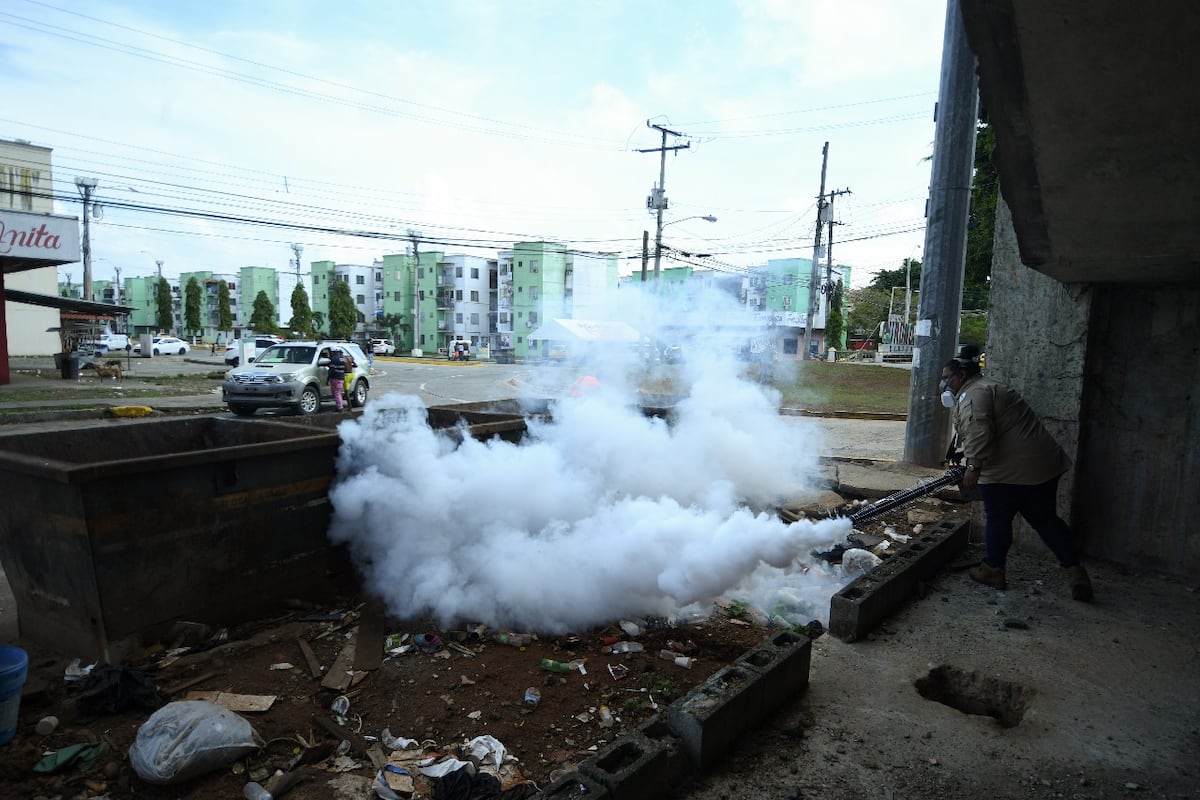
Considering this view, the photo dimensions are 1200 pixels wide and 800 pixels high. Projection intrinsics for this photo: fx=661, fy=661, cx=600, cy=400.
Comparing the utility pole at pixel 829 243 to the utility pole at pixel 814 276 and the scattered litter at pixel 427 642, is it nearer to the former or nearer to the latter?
the utility pole at pixel 814 276

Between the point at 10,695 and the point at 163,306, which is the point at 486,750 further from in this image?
the point at 163,306

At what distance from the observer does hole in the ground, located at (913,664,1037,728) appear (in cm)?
337

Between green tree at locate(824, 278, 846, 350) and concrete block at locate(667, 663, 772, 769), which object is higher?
green tree at locate(824, 278, 846, 350)

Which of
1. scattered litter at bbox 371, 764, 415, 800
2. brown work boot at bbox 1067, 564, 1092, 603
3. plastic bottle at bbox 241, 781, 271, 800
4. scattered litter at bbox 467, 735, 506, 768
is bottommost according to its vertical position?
plastic bottle at bbox 241, 781, 271, 800

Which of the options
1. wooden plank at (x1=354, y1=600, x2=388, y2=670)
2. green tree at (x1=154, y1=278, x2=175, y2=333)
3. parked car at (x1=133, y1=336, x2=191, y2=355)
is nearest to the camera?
wooden plank at (x1=354, y1=600, x2=388, y2=670)

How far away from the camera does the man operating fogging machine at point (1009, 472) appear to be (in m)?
4.56

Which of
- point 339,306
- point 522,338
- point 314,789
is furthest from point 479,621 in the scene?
point 339,306

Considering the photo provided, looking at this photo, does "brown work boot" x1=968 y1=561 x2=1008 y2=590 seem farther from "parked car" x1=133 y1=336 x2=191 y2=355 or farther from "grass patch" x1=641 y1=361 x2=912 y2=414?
"parked car" x1=133 y1=336 x2=191 y2=355

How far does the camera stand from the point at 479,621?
442 cm

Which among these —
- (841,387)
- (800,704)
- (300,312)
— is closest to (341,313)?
(300,312)

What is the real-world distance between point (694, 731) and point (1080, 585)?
335 centimetres

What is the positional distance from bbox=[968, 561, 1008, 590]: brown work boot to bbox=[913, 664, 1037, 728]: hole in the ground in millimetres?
1421

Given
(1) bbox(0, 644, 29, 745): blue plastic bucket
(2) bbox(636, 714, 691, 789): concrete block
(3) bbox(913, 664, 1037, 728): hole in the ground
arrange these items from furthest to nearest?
(3) bbox(913, 664, 1037, 728): hole in the ground, (1) bbox(0, 644, 29, 745): blue plastic bucket, (2) bbox(636, 714, 691, 789): concrete block

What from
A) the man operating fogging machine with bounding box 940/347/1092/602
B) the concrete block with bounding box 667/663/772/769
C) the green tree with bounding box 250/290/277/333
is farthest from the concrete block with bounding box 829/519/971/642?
the green tree with bounding box 250/290/277/333
